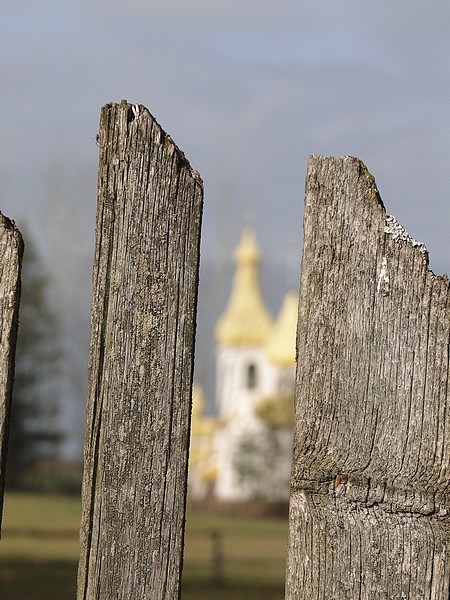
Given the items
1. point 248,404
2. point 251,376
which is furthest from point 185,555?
point 251,376

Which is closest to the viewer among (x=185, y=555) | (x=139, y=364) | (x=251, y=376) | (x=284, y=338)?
(x=139, y=364)

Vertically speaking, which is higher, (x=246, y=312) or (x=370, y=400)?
(x=246, y=312)

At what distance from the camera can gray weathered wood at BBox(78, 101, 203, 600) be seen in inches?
49.7

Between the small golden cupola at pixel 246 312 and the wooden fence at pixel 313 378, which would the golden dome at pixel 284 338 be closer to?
the small golden cupola at pixel 246 312

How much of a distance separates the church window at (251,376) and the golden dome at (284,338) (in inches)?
95.6

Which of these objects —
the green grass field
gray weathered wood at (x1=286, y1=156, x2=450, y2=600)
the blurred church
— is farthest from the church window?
gray weathered wood at (x1=286, y1=156, x2=450, y2=600)

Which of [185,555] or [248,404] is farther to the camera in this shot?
[248,404]

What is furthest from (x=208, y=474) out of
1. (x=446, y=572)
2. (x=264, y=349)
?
(x=446, y=572)

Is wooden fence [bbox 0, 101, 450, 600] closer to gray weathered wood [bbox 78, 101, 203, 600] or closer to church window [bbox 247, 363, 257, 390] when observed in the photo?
gray weathered wood [bbox 78, 101, 203, 600]

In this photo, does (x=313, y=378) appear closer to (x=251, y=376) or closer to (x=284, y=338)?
(x=284, y=338)

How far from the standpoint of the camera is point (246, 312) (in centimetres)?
3681

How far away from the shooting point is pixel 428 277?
1.27 m

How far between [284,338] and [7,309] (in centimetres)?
3289

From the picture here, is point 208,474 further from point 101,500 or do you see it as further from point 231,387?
point 101,500
